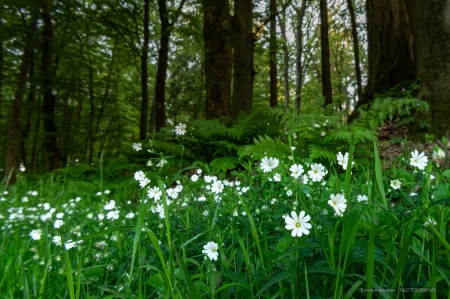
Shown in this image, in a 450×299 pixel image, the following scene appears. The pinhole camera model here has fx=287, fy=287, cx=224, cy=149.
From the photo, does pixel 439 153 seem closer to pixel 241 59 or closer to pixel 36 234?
pixel 36 234

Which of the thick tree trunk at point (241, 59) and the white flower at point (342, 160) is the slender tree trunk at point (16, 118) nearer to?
the thick tree trunk at point (241, 59)

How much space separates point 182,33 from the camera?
831 centimetres

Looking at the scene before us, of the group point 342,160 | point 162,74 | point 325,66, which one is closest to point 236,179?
point 342,160

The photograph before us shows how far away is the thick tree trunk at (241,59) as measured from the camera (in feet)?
18.4

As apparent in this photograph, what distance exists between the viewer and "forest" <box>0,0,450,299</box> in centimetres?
89

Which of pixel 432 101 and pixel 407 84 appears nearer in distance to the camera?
pixel 432 101

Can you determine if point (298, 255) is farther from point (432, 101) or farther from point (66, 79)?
point (66, 79)

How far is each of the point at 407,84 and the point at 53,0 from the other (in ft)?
22.6

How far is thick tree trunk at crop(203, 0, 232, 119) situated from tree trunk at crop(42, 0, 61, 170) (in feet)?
10.6

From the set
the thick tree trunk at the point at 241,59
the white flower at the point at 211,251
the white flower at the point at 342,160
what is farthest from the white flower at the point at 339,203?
the thick tree trunk at the point at 241,59

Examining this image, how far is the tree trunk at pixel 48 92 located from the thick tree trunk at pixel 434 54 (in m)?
6.13

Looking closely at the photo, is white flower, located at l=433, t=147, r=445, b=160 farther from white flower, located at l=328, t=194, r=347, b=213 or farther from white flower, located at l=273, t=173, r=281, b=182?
white flower, located at l=273, t=173, r=281, b=182

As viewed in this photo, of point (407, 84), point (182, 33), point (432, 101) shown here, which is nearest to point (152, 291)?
point (432, 101)

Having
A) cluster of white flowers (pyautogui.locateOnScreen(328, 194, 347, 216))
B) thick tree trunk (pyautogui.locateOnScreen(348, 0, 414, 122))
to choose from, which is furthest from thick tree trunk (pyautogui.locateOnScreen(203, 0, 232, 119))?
cluster of white flowers (pyautogui.locateOnScreen(328, 194, 347, 216))
